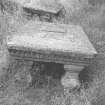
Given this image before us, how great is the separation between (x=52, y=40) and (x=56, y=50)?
1.01 feet

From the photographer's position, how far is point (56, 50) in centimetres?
281

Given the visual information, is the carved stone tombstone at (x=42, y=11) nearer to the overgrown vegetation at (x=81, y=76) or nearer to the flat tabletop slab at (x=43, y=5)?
the flat tabletop slab at (x=43, y=5)

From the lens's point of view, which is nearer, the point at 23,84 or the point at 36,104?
the point at 36,104

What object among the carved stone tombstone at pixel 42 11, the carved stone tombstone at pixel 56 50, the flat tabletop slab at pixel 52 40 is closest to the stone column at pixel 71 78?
the carved stone tombstone at pixel 56 50

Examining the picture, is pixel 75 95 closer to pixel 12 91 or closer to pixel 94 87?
pixel 94 87

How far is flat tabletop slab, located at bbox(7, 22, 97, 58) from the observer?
9.24ft

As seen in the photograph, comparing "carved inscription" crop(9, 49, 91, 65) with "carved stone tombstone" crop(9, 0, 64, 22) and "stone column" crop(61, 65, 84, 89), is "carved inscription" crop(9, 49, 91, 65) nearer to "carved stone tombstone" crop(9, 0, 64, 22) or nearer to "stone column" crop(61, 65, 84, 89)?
"stone column" crop(61, 65, 84, 89)

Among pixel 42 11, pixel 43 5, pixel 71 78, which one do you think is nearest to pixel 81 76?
pixel 71 78

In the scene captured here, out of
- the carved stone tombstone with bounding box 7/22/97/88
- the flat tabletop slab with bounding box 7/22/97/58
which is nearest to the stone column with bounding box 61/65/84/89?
the carved stone tombstone with bounding box 7/22/97/88

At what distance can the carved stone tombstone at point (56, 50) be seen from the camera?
9.25ft

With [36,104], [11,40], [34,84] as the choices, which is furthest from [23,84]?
[11,40]

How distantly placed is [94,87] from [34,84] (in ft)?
3.34

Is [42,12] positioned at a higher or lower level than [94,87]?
higher

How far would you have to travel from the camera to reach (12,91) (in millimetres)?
3025
